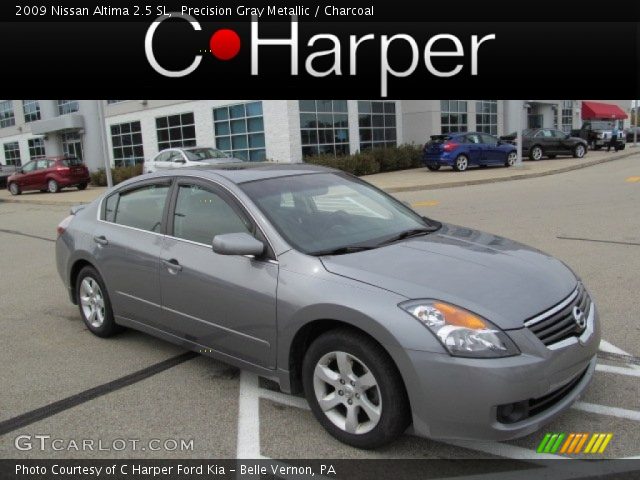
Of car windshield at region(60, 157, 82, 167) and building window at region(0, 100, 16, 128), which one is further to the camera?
building window at region(0, 100, 16, 128)

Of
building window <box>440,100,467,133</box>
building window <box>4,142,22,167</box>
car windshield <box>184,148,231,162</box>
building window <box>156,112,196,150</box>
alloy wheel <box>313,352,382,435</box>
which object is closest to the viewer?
alloy wheel <box>313,352,382,435</box>

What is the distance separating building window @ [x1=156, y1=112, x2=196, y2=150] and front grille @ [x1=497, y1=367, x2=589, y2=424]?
1082 inches

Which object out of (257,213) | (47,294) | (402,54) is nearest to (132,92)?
(402,54)

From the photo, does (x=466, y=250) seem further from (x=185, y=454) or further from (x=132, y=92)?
(x=132, y=92)

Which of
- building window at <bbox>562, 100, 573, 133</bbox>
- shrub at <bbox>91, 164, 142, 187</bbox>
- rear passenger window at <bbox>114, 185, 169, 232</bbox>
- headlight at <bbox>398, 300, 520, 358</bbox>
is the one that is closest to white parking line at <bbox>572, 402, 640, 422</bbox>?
headlight at <bbox>398, 300, 520, 358</bbox>

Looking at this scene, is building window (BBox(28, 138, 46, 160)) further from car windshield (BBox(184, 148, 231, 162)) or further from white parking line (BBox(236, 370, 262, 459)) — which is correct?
white parking line (BBox(236, 370, 262, 459))

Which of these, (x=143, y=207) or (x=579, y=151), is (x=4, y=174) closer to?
(x=579, y=151)

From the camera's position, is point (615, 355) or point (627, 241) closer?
point (615, 355)

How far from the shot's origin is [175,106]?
29.3m

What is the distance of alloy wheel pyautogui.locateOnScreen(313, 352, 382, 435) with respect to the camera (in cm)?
309

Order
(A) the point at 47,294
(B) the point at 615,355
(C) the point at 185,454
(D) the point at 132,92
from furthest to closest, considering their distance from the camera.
Result: (D) the point at 132,92 < (A) the point at 47,294 < (B) the point at 615,355 < (C) the point at 185,454

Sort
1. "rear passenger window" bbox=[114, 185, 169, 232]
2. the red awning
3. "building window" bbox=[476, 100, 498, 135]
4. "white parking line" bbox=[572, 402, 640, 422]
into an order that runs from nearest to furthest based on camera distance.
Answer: "white parking line" bbox=[572, 402, 640, 422] → "rear passenger window" bbox=[114, 185, 169, 232] → "building window" bbox=[476, 100, 498, 135] → the red awning

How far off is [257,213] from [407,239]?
3.33ft

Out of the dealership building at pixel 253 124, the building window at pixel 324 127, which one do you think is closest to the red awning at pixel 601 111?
the dealership building at pixel 253 124
